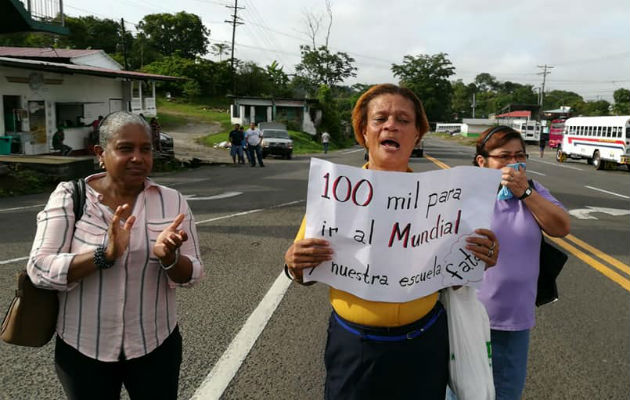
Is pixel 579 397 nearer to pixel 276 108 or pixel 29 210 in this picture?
pixel 29 210

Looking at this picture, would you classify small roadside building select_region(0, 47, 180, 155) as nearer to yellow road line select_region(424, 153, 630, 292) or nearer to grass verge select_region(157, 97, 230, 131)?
grass verge select_region(157, 97, 230, 131)

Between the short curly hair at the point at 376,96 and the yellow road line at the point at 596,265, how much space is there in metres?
4.85

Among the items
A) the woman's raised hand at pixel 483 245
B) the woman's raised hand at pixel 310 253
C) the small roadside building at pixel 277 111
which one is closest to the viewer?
the woman's raised hand at pixel 310 253

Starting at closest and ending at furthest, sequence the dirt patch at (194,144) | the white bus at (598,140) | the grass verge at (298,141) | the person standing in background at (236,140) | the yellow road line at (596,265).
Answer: the yellow road line at (596,265)
the person standing in background at (236,140)
the white bus at (598,140)
the dirt patch at (194,144)
the grass verge at (298,141)

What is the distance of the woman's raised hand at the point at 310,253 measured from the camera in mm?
1981

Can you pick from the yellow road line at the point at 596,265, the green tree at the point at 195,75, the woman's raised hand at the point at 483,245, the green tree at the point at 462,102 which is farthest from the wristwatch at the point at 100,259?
the green tree at the point at 462,102

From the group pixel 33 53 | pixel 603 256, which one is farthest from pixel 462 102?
pixel 603 256

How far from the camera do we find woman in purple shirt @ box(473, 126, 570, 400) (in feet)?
8.41

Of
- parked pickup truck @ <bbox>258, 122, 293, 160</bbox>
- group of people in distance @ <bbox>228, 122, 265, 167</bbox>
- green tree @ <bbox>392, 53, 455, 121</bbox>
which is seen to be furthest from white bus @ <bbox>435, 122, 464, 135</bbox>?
group of people in distance @ <bbox>228, 122, 265, 167</bbox>

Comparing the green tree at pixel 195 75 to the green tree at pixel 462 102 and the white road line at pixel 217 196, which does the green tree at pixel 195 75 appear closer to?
the white road line at pixel 217 196

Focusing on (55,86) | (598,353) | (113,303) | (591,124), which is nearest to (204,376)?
(113,303)

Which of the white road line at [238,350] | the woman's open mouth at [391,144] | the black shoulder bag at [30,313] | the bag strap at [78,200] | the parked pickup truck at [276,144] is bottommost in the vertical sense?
the white road line at [238,350]

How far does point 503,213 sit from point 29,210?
10.3 meters

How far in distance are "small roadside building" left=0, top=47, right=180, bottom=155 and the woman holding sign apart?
61.9 feet
